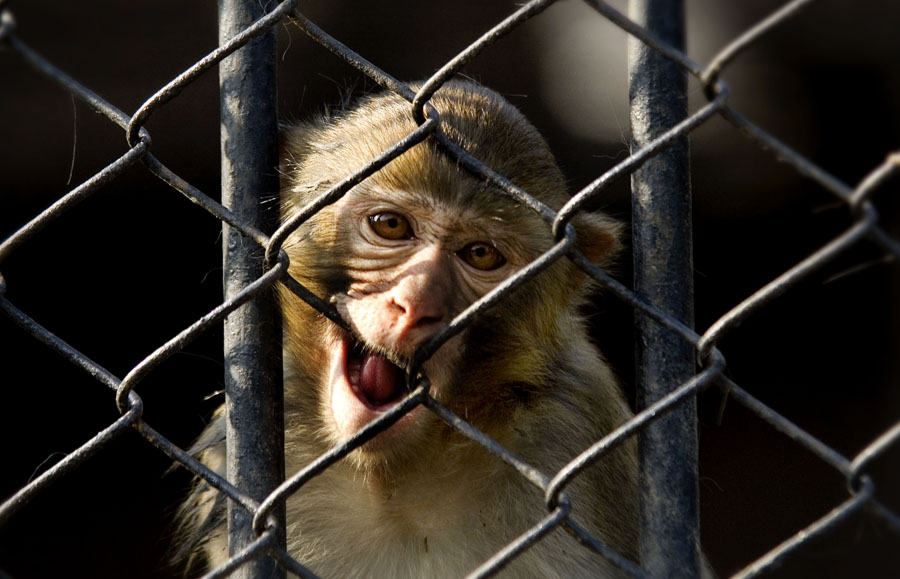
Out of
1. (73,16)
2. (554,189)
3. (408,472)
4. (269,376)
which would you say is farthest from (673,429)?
(73,16)

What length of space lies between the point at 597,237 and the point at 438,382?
37.8 inches

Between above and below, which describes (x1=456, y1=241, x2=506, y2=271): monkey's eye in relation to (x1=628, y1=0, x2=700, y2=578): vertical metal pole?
above

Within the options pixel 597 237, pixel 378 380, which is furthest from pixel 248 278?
pixel 597 237

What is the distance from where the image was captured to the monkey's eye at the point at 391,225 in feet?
9.67

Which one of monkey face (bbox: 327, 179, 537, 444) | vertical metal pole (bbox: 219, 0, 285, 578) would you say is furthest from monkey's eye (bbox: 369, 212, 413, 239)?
vertical metal pole (bbox: 219, 0, 285, 578)

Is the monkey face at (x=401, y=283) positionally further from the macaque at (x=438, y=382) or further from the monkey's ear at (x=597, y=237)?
the monkey's ear at (x=597, y=237)

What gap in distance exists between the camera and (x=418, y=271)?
2734 millimetres

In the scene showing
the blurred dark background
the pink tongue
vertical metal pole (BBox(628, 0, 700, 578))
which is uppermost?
the blurred dark background

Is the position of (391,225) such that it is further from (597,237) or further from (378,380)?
(597,237)

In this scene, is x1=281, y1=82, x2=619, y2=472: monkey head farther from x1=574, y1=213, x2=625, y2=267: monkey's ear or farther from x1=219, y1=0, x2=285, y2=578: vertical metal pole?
x1=219, y1=0, x2=285, y2=578: vertical metal pole

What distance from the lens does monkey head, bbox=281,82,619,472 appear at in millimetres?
2713

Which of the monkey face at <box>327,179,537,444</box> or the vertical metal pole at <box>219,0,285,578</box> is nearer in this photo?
the vertical metal pole at <box>219,0,285,578</box>

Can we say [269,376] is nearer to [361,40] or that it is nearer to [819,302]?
[361,40]

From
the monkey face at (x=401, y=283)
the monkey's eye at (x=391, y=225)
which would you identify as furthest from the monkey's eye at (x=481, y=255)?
the monkey's eye at (x=391, y=225)
